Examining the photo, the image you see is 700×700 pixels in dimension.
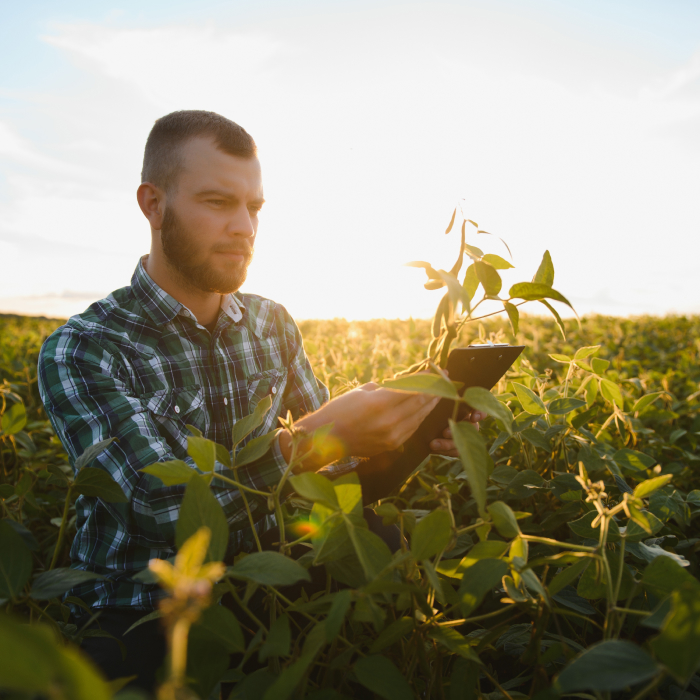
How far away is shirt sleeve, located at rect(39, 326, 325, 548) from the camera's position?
4.04 ft

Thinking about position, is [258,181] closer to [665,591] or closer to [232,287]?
[232,287]

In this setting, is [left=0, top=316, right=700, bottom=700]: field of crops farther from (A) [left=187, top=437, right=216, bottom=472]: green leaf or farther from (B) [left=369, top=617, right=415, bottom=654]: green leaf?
(A) [left=187, top=437, right=216, bottom=472]: green leaf

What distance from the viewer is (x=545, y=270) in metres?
0.88

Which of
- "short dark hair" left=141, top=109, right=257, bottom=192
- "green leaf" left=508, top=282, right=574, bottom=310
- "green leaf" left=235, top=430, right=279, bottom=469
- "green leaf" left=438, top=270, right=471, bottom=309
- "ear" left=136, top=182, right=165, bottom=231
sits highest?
"short dark hair" left=141, top=109, right=257, bottom=192

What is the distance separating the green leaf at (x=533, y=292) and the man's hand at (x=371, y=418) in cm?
35

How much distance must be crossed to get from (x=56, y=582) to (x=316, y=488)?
415mm

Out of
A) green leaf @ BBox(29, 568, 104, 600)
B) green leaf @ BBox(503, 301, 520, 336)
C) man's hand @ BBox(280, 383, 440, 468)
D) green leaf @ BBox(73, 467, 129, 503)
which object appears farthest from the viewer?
man's hand @ BBox(280, 383, 440, 468)

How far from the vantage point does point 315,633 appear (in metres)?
0.66

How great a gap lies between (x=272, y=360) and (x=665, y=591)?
74.0 inches

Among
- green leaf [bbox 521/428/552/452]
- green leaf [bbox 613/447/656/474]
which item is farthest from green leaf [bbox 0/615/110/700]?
green leaf [bbox 613/447/656/474]

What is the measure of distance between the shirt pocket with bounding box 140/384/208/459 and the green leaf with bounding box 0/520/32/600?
1027mm

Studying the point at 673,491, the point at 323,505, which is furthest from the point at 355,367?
the point at 323,505

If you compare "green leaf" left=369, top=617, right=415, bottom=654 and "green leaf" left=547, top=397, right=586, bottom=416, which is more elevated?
"green leaf" left=547, top=397, right=586, bottom=416

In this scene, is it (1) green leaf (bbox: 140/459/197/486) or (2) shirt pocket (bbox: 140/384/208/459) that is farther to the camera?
(2) shirt pocket (bbox: 140/384/208/459)
